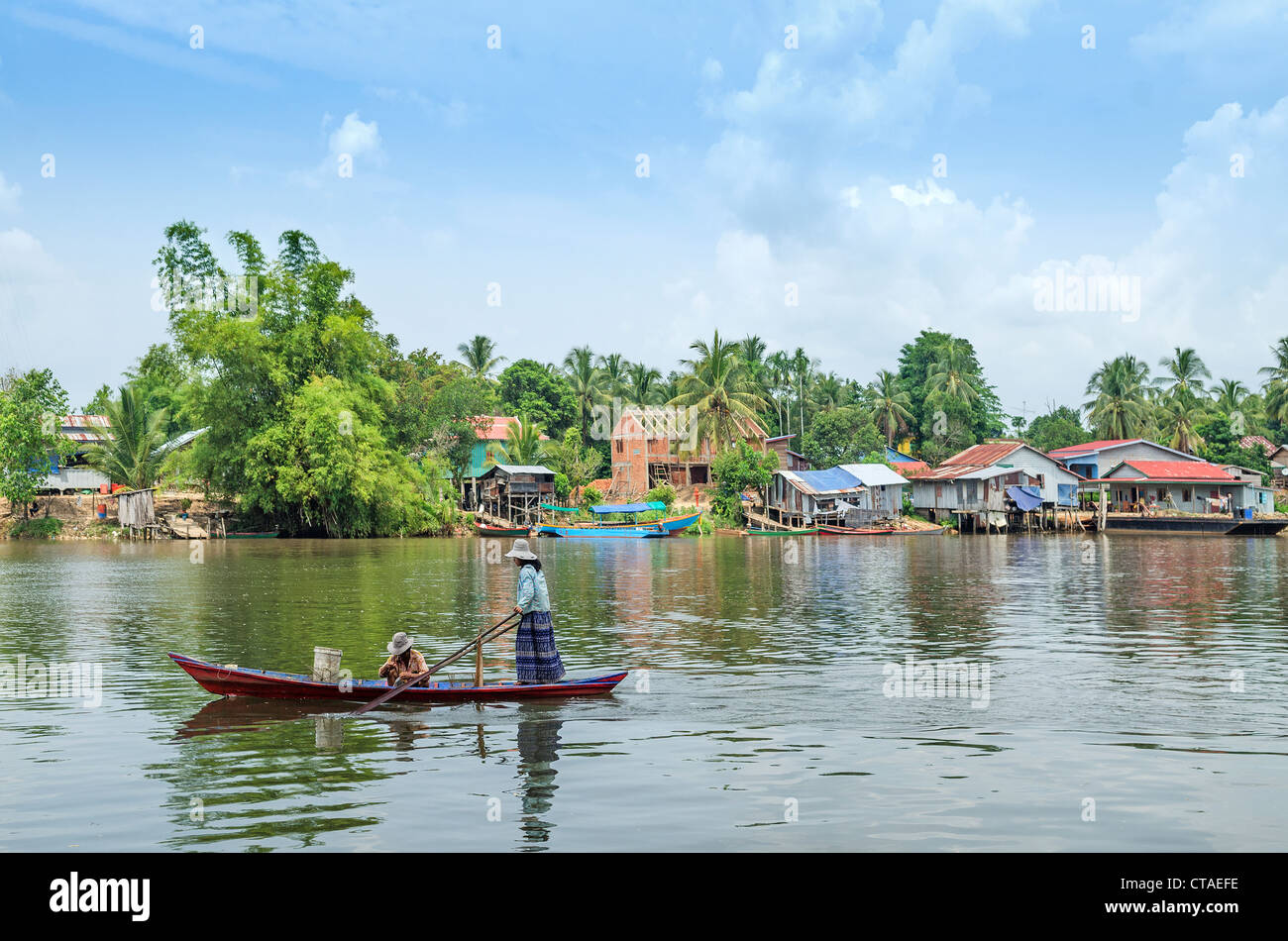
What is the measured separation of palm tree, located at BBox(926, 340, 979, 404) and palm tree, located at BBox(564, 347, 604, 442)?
30160mm

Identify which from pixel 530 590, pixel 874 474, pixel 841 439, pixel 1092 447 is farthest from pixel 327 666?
pixel 841 439

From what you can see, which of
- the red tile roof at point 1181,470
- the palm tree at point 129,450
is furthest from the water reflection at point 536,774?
the red tile roof at point 1181,470

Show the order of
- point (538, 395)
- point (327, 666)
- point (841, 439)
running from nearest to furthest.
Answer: point (327, 666)
point (841, 439)
point (538, 395)

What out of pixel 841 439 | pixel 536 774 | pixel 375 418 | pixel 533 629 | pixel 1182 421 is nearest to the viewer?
pixel 536 774

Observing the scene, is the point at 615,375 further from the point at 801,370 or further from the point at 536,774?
the point at 536,774

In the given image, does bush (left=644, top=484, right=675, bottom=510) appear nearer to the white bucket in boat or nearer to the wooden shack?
the wooden shack

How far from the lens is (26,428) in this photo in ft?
200

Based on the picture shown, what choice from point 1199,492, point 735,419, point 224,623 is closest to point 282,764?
point 224,623

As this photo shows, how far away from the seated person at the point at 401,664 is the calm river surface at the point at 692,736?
46 centimetres

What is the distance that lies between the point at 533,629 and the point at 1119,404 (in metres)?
80.4

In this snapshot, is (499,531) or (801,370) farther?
(801,370)

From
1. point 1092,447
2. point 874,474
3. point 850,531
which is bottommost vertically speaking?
point 850,531

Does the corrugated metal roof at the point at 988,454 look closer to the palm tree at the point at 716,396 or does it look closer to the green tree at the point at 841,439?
the green tree at the point at 841,439

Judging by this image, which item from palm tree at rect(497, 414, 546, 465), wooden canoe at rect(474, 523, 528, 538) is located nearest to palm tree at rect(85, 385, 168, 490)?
wooden canoe at rect(474, 523, 528, 538)
